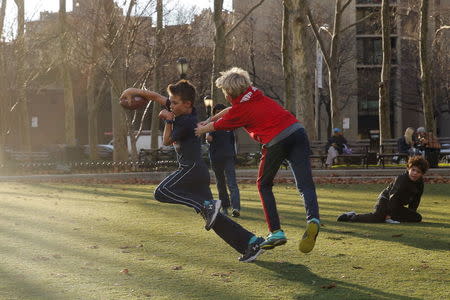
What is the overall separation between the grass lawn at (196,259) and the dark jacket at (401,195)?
30cm

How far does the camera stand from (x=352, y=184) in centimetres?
2016

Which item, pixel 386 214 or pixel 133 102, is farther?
pixel 386 214

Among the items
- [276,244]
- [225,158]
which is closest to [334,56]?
[225,158]

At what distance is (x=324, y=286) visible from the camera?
6.36 meters

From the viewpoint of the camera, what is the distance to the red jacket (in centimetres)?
718

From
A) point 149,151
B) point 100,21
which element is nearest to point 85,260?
point 100,21

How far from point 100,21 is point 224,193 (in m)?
18.1

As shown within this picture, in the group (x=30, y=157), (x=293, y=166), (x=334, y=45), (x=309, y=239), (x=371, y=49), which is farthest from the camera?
(x=371, y=49)

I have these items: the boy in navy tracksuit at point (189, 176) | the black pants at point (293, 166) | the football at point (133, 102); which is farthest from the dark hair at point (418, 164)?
the football at point (133, 102)

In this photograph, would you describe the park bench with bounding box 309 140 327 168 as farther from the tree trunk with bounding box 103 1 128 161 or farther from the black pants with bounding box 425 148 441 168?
the tree trunk with bounding box 103 1 128 161

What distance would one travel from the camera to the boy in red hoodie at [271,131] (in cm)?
718

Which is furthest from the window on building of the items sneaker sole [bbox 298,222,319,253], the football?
sneaker sole [bbox 298,222,319,253]

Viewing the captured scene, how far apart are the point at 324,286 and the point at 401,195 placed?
168 inches

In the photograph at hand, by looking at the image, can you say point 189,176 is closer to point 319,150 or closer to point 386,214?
point 386,214
